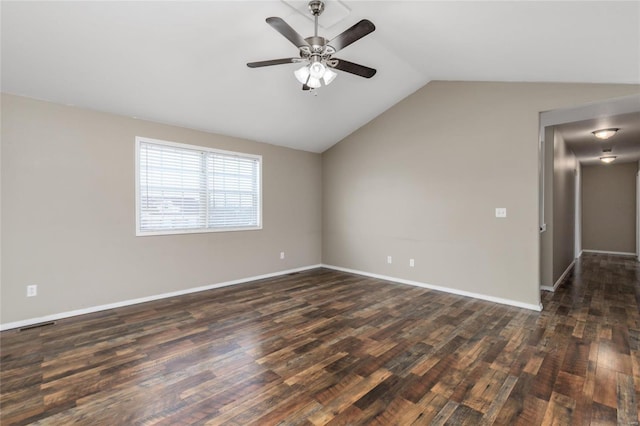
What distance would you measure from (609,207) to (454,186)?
Result: 696cm

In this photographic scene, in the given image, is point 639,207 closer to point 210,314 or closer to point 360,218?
point 360,218

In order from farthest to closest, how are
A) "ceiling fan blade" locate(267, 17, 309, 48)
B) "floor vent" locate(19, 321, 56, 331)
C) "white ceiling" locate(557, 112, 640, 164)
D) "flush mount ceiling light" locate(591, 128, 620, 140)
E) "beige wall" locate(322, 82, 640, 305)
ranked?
"flush mount ceiling light" locate(591, 128, 620, 140), "white ceiling" locate(557, 112, 640, 164), "beige wall" locate(322, 82, 640, 305), "floor vent" locate(19, 321, 56, 331), "ceiling fan blade" locate(267, 17, 309, 48)

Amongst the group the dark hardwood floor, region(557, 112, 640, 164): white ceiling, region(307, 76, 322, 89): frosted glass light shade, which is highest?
region(557, 112, 640, 164): white ceiling

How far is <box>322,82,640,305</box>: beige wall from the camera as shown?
12.5ft

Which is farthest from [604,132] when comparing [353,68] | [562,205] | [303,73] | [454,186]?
[303,73]

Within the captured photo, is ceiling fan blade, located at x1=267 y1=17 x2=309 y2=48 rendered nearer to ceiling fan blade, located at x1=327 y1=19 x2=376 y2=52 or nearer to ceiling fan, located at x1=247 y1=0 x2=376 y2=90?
ceiling fan, located at x1=247 y1=0 x2=376 y2=90

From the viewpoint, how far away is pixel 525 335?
9.86ft

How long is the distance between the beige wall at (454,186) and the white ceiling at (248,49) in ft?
1.20

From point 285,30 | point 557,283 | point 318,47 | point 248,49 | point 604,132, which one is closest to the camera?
point 285,30

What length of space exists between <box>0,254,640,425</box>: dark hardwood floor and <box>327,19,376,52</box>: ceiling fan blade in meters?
2.59

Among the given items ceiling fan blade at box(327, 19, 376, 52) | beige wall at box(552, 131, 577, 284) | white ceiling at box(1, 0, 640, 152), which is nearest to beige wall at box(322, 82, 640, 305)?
white ceiling at box(1, 0, 640, 152)

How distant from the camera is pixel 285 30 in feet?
7.14

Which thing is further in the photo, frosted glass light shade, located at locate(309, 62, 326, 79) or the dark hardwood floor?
frosted glass light shade, located at locate(309, 62, 326, 79)

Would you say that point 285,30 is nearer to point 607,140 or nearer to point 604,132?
point 604,132
